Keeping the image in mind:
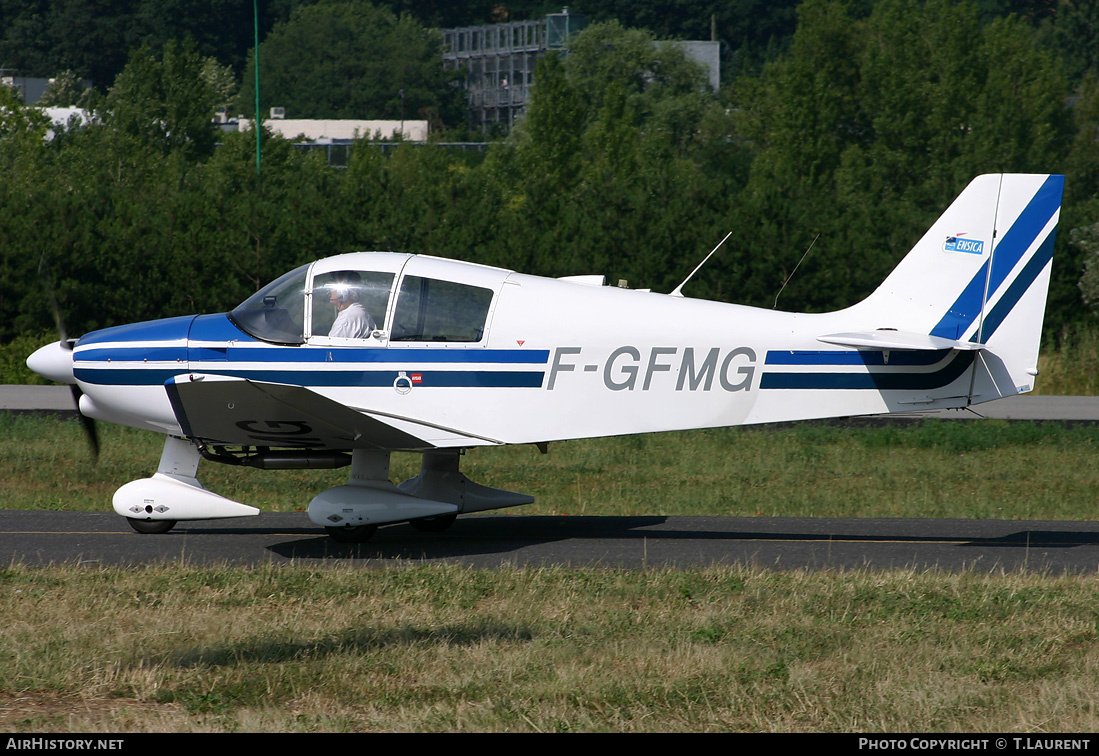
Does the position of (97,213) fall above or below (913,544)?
above

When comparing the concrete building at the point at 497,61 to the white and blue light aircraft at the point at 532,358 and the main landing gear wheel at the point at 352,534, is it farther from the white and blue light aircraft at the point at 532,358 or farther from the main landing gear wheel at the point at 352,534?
the main landing gear wheel at the point at 352,534

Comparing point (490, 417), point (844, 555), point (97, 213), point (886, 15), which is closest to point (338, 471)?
point (490, 417)

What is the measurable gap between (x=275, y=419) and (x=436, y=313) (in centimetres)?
148

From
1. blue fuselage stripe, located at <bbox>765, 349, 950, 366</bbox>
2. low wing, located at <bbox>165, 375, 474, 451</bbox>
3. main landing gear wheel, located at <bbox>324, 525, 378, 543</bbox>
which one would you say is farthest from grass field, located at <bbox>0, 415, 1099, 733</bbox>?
blue fuselage stripe, located at <bbox>765, 349, 950, 366</bbox>

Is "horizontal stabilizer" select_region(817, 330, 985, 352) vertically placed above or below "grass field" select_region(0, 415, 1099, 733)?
above

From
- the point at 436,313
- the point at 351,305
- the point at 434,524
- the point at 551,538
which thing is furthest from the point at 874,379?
the point at 351,305

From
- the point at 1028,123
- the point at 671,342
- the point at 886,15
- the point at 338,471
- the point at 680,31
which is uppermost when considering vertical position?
the point at 680,31

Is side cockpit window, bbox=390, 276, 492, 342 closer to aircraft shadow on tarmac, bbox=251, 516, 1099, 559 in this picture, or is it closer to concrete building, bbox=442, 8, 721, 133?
aircraft shadow on tarmac, bbox=251, 516, 1099, 559

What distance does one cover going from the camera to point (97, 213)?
24359mm

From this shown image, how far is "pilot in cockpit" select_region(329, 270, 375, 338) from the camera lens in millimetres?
9406

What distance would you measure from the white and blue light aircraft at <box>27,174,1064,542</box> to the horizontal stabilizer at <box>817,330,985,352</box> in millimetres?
21

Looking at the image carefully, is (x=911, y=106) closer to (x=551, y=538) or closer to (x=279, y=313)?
(x=551, y=538)
